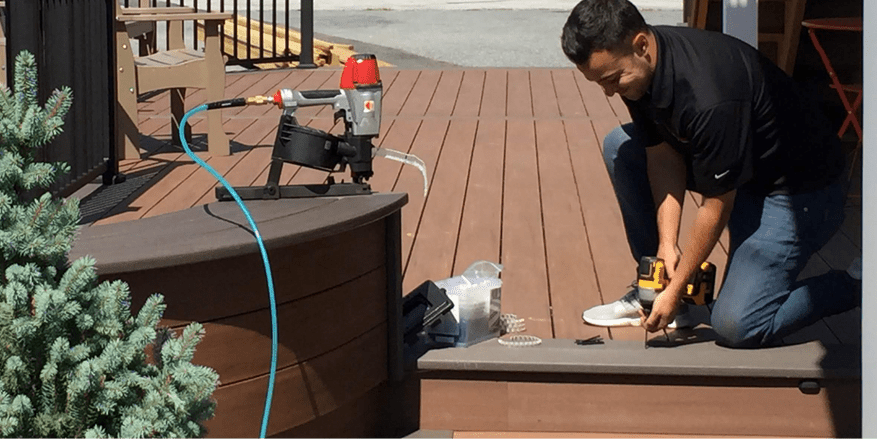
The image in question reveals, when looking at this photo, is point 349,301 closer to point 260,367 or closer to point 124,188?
point 260,367

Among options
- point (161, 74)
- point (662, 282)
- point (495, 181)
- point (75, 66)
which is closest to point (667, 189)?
point (662, 282)

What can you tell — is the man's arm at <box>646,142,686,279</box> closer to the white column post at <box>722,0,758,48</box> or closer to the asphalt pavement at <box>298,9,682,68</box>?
the white column post at <box>722,0,758,48</box>

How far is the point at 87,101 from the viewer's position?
4363mm

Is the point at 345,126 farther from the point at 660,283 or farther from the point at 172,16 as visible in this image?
the point at 172,16

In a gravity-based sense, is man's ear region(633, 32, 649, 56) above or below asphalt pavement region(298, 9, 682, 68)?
above

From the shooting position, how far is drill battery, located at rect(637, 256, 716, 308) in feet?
8.98

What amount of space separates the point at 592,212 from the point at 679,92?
171 centimetres

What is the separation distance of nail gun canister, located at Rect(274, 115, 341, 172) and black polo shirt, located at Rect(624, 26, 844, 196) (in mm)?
762

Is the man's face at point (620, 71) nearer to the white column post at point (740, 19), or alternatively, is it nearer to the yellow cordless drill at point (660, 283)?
the yellow cordless drill at point (660, 283)

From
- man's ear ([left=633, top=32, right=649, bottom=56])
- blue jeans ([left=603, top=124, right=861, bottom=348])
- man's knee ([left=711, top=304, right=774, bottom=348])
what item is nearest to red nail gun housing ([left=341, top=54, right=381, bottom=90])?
man's ear ([left=633, top=32, right=649, bottom=56])

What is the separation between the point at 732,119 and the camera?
8.23 feet

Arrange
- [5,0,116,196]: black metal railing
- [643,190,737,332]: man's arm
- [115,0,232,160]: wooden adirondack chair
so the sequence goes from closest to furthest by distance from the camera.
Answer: [643,190,737,332]: man's arm < [5,0,116,196]: black metal railing < [115,0,232,160]: wooden adirondack chair

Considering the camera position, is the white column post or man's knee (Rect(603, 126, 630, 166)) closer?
man's knee (Rect(603, 126, 630, 166))

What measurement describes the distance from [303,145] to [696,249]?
97 centimetres
